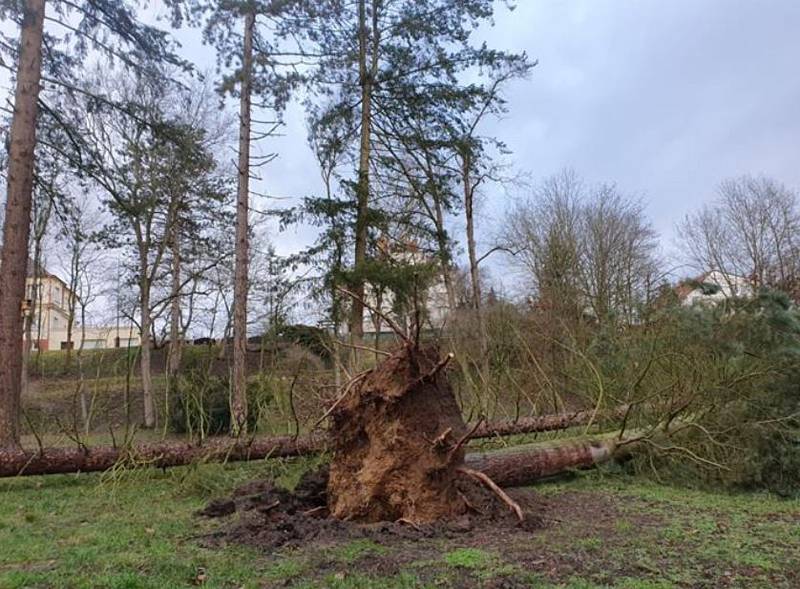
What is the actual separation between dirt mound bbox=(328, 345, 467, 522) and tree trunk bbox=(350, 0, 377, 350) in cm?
556

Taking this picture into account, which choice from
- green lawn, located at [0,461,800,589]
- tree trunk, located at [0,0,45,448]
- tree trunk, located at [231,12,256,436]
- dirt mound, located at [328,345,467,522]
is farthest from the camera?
tree trunk, located at [231,12,256,436]

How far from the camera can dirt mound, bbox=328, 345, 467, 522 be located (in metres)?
4.81

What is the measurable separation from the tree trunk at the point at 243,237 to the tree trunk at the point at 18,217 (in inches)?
127

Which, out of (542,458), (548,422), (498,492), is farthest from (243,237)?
(498,492)

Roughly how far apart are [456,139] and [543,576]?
37.1 ft

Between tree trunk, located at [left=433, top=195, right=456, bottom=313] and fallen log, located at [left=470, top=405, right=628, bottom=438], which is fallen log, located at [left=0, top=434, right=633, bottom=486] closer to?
fallen log, located at [left=470, top=405, right=628, bottom=438]

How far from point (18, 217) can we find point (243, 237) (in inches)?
141

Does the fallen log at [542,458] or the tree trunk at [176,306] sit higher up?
the tree trunk at [176,306]

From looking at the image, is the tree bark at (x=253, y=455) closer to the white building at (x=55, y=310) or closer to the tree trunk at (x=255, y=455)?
the tree trunk at (x=255, y=455)

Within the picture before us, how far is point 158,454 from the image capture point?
7.26 metres

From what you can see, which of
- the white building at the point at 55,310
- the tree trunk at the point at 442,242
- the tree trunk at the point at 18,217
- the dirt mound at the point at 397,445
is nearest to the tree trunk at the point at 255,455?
the tree trunk at the point at 18,217

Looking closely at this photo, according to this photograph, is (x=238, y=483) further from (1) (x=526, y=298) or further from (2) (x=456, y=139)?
(1) (x=526, y=298)

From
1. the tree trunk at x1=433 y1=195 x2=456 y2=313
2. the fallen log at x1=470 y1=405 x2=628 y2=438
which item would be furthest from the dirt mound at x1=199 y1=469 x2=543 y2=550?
the tree trunk at x1=433 y1=195 x2=456 y2=313

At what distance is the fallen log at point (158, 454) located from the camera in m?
7.05
